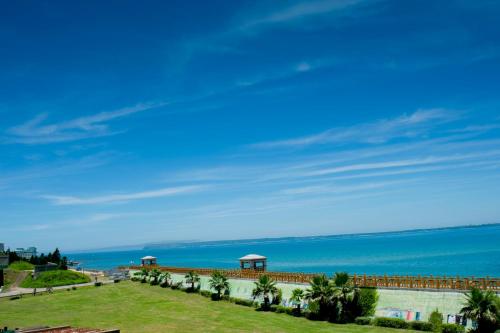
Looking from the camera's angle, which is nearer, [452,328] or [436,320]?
[452,328]

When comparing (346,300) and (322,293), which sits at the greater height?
(322,293)

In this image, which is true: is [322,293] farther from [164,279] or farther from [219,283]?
[164,279]

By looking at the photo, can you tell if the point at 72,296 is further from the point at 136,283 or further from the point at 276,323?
the point at 276,323

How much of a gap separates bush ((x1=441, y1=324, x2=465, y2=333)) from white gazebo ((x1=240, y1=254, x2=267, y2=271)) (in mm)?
27181

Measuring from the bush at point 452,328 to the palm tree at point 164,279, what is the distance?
139 feet

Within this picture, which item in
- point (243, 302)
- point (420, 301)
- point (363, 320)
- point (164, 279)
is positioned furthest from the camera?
point (164, 279)

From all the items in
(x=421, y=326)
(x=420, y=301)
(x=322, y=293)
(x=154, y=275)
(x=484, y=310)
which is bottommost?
(x=154, y=275)

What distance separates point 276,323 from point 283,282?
29.4 feet

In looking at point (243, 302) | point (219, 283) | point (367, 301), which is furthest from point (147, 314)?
point (367, 301)

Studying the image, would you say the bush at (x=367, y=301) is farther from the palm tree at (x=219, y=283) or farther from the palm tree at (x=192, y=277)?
the palm tree at (x=192, y=277)

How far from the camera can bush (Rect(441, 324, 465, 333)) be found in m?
26.0

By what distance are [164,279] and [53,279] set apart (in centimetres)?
2169

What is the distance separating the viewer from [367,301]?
33031mm

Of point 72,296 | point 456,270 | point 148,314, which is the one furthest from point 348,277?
point 456,270
